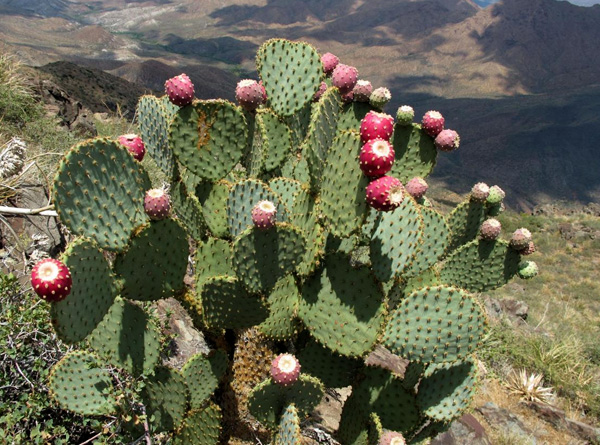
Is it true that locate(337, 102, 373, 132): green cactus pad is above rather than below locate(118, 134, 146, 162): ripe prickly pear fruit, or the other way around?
above

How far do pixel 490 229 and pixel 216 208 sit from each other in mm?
1720

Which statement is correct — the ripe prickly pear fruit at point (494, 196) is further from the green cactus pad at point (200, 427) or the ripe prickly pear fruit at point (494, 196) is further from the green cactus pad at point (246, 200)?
the green cactus pad at point (200, 427)

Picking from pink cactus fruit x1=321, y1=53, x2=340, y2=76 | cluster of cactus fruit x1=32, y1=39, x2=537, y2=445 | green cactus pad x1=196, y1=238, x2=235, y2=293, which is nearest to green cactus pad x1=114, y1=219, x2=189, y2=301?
cluster of cactus fruit x1=32, y1=39, x2=537, y2=445

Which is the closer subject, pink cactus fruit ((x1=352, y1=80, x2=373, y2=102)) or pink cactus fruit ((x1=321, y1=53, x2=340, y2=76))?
pink cactus fruit ((x1=352, y1=80, x2=373, y2=102))

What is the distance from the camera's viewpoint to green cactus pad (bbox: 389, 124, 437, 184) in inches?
104

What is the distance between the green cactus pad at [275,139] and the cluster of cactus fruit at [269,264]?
0.04 feet

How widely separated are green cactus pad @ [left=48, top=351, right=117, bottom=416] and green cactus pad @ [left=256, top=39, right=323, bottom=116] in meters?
1.68

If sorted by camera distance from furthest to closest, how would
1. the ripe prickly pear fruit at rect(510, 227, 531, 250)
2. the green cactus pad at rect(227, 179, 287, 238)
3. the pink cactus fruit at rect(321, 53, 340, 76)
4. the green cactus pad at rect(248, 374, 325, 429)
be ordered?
the pink cactus fruit at rect(321, 53, 340, 76)
the ripe prickly pear fruit at rect(510, 227, 531, 250)
the green cactus pad at rect(248, 374, 325, 429)
the green cactus pad at rect(227, 179, 287, 238)

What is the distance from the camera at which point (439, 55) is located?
5335 inches

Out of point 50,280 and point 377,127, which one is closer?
point 50,280

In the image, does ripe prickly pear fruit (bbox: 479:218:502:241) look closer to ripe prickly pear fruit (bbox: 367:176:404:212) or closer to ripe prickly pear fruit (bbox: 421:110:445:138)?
ripe prickly pear fruit (bbox: 421:110:445:138)

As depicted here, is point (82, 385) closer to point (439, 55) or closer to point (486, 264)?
point (486, 264)

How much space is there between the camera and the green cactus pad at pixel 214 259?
6.93 ft

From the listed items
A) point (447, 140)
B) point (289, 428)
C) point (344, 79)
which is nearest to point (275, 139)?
point (344, 79)
